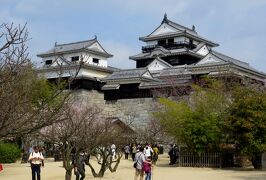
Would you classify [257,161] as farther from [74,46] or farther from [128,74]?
[74,46]

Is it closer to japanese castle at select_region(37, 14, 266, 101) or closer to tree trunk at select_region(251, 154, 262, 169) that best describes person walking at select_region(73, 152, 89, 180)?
tree trunk at select_region(251, 154, 262, 169)

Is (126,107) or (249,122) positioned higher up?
(126,107)

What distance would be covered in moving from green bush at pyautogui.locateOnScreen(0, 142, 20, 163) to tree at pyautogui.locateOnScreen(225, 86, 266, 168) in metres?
15.4

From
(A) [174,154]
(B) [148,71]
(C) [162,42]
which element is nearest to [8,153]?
(A) [174,154]

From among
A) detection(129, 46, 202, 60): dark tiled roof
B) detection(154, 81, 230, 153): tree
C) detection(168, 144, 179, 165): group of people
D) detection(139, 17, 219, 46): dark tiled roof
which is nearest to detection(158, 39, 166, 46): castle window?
detection(139, 17, 219, 46): dark tiled roof

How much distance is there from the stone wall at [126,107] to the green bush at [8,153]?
10.7 m

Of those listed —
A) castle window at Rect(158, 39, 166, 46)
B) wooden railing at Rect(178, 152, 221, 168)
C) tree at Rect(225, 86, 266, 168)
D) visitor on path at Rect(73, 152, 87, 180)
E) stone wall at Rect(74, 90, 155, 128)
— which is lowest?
wooden railing at Rect(178, 152, 221, 168)

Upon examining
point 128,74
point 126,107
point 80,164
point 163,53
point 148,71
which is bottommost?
point 80,164

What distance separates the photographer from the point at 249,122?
72.6 feet

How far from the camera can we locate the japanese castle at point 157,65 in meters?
38.7

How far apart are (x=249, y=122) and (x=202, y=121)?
11.3 ft

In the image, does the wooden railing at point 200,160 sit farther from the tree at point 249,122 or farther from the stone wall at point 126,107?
the stone wall at point 126,107

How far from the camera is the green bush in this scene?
30438mm

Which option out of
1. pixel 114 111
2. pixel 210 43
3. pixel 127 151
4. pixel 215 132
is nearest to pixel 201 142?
pixel 215 132
